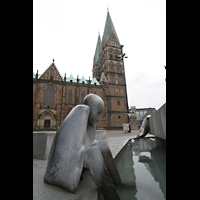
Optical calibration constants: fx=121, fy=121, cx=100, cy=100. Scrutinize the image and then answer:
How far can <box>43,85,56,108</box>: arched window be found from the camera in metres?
24.6

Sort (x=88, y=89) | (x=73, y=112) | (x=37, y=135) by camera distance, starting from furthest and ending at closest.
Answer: (x=88, y=89)
(x=37, y=135)
(x=73, y=112)

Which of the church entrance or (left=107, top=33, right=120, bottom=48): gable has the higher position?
(left=107, top=33, right=120, bottom=48): gable

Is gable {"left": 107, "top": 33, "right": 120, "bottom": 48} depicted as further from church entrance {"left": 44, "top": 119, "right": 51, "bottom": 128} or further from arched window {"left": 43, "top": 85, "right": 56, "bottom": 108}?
church entrance {"left": 44, "top": 119, "right": 51, "bottom": 128}

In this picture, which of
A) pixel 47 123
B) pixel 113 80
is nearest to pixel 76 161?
pixel 47 123

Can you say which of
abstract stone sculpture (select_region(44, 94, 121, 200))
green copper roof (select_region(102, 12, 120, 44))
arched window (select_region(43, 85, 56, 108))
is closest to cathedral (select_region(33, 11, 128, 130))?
arched window (select_region(43, 85, 56, 108))

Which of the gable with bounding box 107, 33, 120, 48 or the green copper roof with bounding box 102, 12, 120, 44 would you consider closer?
the gable with bounding box 107, 33, 120, 48

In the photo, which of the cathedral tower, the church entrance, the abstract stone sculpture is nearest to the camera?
the abstract stone sculpture

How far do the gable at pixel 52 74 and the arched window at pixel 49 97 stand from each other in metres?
2.16
